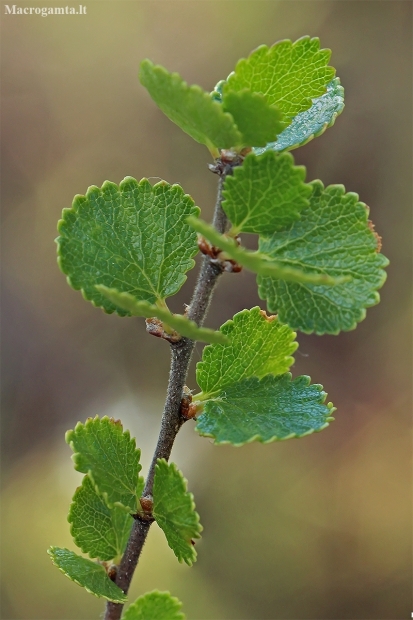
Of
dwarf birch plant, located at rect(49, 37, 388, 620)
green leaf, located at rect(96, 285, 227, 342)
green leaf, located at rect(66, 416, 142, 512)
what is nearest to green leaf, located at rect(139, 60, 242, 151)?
dwarf birch plant, located at rect(49, 37, 388, 620)

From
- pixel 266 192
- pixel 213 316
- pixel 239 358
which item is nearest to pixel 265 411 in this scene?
pixel 239 358

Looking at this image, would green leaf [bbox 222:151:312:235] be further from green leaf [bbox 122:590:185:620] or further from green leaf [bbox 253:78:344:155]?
green leaf [bbox 122:590:185:620]

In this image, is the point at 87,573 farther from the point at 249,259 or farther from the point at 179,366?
the point at 249,259

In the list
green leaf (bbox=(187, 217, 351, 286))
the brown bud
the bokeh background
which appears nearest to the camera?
green leaf (bbox=(187, 217, 351, 286))

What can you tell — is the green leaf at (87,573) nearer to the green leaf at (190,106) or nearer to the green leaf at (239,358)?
the green leaf at (239,358)

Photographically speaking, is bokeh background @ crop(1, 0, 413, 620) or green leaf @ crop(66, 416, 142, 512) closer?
green leaf @ crop(66, 416, 142, 512)

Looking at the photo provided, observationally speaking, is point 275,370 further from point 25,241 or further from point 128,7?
point 128,7
